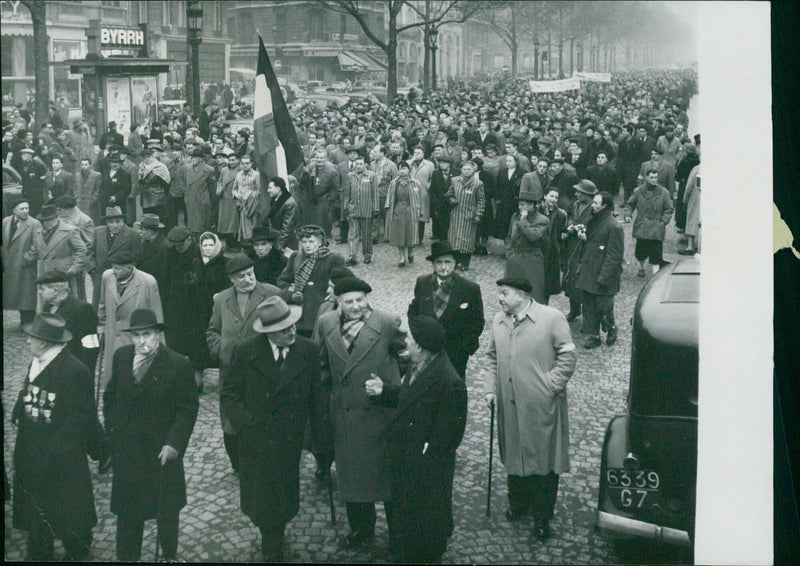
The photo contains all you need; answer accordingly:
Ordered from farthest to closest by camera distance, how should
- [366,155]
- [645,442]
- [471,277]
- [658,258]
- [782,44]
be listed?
1. [366,155]
2. [658,258]
3. [471,277]
4. [782,44]
5. [645,442]

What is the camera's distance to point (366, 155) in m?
8.15

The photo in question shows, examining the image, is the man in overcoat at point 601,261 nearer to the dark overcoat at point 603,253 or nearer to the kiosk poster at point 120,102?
the dark overcoat at point 603,253

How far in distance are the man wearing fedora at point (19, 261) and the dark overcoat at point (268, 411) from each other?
59.3 inches

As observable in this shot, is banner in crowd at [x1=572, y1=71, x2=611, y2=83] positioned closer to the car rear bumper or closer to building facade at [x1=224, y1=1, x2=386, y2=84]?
building facade at [x1=224, y1=1, x2=386, y2=84]

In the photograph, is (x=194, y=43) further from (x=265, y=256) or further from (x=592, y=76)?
(x=592, y=76)

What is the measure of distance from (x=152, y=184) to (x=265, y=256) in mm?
2323

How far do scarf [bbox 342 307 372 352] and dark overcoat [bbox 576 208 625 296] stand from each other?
7.09 feet

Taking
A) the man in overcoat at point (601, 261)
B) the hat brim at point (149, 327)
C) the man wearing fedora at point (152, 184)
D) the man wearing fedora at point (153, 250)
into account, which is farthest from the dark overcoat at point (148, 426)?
the man in overcoat at point (601, 261)

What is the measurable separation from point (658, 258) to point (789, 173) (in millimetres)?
1199

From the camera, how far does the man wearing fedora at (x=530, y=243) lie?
615 centimetres

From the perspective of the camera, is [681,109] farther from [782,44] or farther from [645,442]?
[645,442]

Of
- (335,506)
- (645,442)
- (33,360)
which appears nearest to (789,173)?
(645,442)

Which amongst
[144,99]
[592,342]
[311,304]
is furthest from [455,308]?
[144,99]

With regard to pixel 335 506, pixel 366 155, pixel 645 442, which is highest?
pixel 366 155
